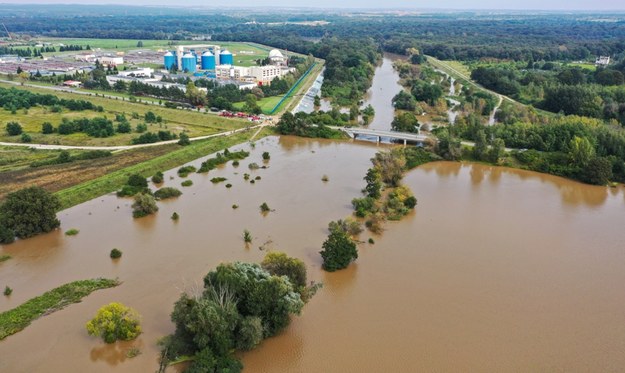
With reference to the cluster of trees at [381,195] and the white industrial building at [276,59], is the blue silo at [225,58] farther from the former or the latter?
the cluster of trees at [381,195]

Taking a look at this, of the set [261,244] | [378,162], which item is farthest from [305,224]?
[378,162]

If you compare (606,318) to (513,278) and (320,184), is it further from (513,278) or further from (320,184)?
(320,184)

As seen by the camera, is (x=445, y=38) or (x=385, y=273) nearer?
(x=385, y=273)

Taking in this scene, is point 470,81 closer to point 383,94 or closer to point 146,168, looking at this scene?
point 383,94

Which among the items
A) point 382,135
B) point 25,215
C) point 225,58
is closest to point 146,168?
point 25,215

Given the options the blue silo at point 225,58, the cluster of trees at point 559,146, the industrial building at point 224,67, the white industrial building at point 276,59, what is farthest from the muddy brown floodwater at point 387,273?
the blue silo at point 225,58

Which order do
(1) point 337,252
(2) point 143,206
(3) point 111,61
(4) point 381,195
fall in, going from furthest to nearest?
(3) point 111,61, (4) point 381,195, (2) point 143,206, (1) point 337,252

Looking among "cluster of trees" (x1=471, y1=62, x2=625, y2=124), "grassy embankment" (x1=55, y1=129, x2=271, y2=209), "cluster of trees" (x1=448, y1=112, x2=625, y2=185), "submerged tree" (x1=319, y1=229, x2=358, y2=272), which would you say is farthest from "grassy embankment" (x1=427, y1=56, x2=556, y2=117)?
"submerged tree" (x1=319, y1=229, x2=358, y2=272)
